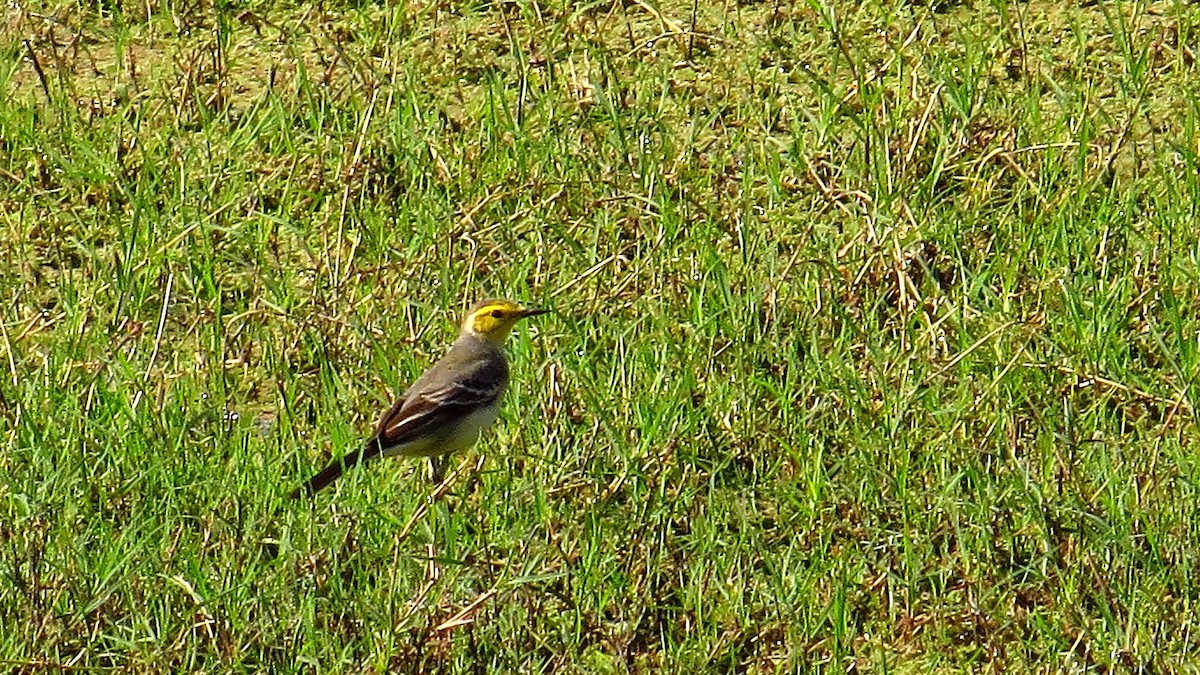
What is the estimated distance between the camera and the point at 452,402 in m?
7.64

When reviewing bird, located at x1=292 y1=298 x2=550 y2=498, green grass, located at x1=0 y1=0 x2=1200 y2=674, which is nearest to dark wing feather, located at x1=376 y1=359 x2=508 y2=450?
bird, located at x1=292 y1=298 x2=550 y2=498

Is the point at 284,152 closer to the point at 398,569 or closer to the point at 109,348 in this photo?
the point at 109,348

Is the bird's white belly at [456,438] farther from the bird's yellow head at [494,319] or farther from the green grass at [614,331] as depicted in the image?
the bird's yellow head at [494,319]

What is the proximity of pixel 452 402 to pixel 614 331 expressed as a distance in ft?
2.49

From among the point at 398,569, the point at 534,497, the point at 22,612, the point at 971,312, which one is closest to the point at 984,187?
the point at 971,312

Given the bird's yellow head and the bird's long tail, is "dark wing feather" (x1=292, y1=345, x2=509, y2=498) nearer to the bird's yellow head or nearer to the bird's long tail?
the bird's long tail

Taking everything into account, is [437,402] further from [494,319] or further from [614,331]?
[614,331]

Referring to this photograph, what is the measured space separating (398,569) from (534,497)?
64cm

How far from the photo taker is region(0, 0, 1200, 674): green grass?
6883mm

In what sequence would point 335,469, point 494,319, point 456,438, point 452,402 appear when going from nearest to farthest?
point 335,469
point 452,402
point 456,438
point 494,319

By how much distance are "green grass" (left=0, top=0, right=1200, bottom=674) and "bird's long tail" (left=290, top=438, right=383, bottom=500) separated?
0.04 m

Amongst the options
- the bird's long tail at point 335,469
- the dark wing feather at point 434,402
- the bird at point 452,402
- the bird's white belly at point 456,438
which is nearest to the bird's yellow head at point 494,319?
the bird at point 452,402

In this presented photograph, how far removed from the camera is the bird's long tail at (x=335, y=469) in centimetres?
725

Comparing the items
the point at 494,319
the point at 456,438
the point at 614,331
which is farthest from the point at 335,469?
the point at 614,331
